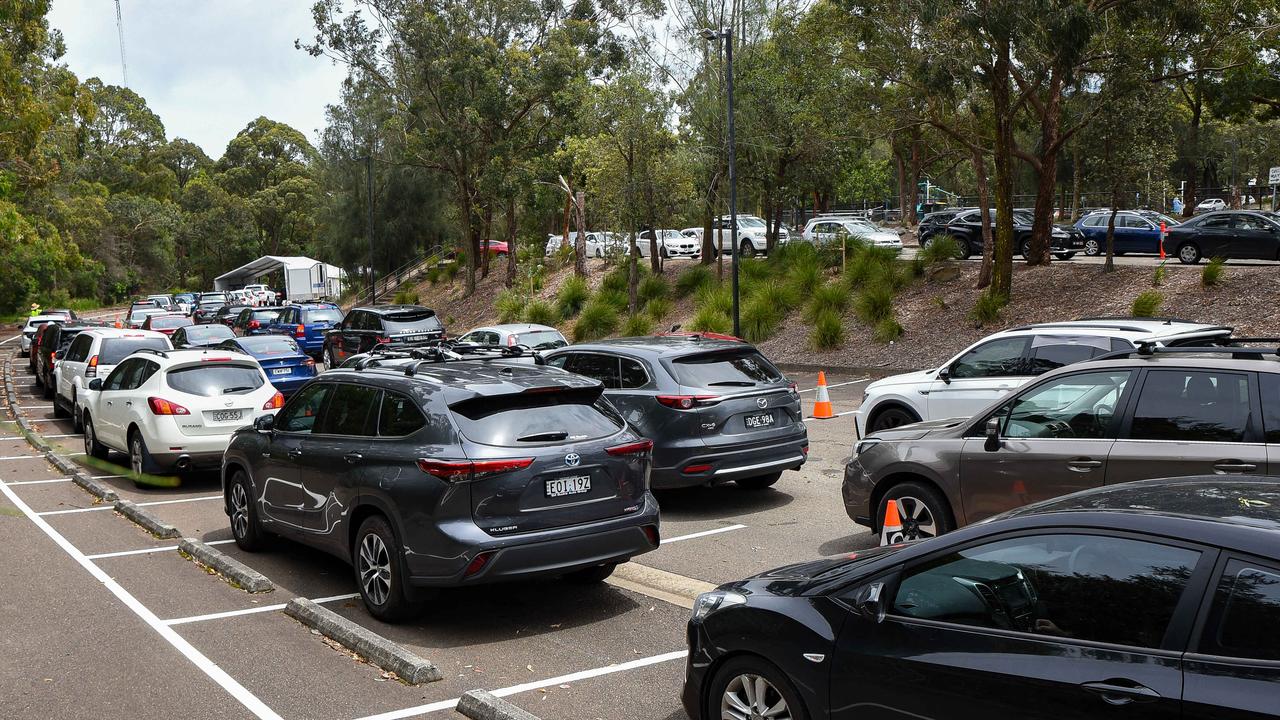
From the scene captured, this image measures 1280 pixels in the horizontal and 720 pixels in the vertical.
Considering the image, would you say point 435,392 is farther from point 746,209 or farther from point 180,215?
point 180,215

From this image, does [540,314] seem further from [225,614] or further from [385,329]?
[225,614]

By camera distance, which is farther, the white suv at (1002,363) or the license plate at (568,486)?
the white suv at (1002,363)

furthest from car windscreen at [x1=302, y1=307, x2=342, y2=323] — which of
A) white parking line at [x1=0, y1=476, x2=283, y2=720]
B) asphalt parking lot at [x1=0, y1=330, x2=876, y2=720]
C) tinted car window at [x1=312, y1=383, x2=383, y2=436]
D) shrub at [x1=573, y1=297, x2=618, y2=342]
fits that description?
tinted car window at [x1=312, y1=383, x2=383, y2=436]

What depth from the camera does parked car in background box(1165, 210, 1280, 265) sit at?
25.3 meters

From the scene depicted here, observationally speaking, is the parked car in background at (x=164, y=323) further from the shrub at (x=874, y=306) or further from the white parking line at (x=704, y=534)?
the white parking line at (x=704, y=534)

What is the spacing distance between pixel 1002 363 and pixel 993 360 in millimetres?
114

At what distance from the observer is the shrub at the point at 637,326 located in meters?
32.1

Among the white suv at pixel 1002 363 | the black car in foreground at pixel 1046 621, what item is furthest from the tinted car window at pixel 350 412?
the white suv at pixel 1002 363

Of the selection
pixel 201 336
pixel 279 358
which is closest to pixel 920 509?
pixel 279 358

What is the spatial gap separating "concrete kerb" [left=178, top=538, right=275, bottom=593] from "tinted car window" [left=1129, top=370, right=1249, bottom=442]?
6.30 metres

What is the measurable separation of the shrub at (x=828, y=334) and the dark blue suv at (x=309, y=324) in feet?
→ 46.3

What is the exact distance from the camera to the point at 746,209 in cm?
4119

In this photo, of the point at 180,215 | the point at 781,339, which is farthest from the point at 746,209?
the point at 180,215

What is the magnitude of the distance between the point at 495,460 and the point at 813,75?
26.9 m
